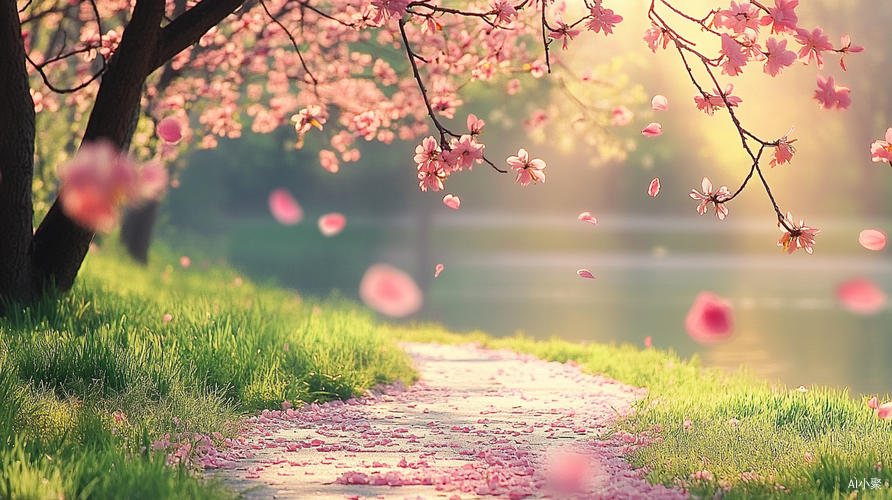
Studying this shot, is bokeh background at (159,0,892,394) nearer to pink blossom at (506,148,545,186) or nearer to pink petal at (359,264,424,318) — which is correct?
pink petal at (359,264,424,318)

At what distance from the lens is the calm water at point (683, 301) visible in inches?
527

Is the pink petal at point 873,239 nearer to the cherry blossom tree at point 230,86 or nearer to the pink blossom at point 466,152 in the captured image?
the cherry blossom tree at point 230,86

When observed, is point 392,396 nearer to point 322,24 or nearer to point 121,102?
point 121,102

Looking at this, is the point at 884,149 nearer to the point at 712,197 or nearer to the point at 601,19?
the point at 712,197

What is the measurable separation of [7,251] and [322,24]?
20.6 ft

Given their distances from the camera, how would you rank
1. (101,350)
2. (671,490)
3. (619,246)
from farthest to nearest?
(619,246) < (101,350) < (671,490)

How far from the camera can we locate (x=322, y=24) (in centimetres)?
1214

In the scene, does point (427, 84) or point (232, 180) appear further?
point (232, 180)

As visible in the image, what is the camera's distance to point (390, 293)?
20.3m

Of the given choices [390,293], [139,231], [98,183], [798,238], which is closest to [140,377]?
[98,183]

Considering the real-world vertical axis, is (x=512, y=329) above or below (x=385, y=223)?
below

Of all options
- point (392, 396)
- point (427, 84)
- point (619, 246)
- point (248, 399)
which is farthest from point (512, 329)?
point (619, 246)

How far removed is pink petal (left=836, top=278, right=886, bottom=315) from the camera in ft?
60.9

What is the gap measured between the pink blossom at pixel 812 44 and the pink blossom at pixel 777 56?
0.06m
